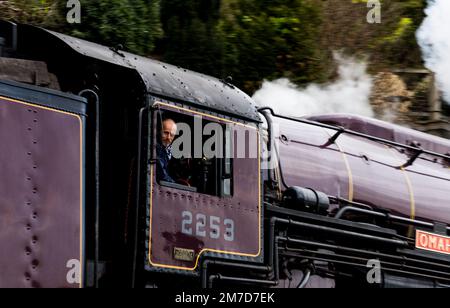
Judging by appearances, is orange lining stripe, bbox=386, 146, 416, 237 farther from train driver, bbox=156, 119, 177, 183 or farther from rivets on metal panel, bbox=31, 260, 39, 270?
rivets on metal panel, bbox=31, 260, 39, 270

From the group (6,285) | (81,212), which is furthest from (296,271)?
(6,285)

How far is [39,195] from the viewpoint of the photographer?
5648mm

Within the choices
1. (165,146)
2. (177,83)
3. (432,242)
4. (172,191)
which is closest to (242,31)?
(432,242)

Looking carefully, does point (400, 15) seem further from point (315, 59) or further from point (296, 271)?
point (296, 271)

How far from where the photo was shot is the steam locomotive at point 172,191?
568 centimetres

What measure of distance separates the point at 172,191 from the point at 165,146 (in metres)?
0.40

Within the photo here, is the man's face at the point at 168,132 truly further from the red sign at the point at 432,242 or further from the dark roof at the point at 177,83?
the red sign at the point at 432,242

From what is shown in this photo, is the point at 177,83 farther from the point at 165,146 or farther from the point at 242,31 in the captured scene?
the point at 242,31

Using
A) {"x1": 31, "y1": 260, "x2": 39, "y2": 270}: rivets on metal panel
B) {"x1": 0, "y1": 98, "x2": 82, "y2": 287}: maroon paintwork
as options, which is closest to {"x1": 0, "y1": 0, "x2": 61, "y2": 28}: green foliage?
{"x1": 0, "y1": 98, "x2": 82, "y2": 287}: maroon paintwork

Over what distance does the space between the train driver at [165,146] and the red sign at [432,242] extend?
3220 mm

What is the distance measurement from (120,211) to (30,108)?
3.83 feet

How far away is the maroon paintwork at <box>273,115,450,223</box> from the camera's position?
321 inches

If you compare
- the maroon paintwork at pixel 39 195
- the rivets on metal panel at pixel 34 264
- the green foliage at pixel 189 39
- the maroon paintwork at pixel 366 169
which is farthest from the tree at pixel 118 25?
the rivets on metal panel at pixel 34 264

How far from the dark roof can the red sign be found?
2548 mm
